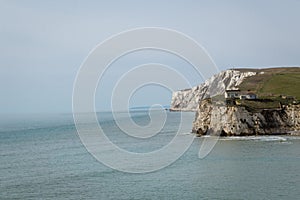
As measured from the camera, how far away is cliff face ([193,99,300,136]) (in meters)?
74.9

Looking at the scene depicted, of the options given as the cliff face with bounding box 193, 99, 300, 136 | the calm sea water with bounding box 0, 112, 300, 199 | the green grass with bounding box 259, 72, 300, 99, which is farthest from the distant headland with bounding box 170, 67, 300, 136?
the calm sea water with bounding box 0, 112, 300, 199

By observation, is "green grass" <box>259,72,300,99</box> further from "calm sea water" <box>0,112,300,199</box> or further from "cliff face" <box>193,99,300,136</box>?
"calm sea water" <box>0,112,300,199</box>

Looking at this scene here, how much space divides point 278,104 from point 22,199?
61907 mm

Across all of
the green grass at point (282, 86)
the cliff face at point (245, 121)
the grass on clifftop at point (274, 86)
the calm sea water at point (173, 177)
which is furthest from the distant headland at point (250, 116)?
the calm sea water at point (173, 177)

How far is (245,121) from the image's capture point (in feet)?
247

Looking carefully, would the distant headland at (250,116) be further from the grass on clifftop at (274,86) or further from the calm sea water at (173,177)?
the calm sea water at (173,177)

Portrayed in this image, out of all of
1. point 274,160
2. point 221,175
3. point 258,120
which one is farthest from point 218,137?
point 221,175

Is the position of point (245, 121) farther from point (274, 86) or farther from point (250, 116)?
point (274, 86)

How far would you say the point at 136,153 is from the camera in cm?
5650

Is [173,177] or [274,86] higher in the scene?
[274,86]

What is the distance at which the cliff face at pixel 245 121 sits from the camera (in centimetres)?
7488

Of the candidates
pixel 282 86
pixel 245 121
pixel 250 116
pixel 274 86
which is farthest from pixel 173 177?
pixel 274 86

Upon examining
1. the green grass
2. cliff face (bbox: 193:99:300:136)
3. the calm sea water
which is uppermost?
the green grass

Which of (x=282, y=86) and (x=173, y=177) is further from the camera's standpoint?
(x=282, y=86)
